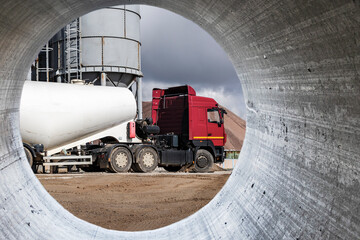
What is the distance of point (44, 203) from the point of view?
2.97 meters

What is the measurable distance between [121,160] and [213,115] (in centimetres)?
399

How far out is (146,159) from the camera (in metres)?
14.3

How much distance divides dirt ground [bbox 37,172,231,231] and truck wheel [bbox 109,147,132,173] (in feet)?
5.50

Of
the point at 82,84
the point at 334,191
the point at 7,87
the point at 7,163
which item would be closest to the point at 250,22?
the point at 334,191

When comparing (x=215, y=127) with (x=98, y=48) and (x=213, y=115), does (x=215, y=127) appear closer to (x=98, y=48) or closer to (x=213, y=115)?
(x=213, y=115)

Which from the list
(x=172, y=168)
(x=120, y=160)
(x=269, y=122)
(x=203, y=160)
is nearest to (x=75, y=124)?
(x=120, y=160)

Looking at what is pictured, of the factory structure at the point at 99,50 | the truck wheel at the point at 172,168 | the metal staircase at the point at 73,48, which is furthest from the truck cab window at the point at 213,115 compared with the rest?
the metal staircase at the point at 73,48

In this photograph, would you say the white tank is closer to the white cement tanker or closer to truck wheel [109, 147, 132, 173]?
the white cement tanker

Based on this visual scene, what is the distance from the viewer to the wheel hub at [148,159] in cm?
1425

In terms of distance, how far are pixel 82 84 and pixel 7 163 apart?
36.1ft

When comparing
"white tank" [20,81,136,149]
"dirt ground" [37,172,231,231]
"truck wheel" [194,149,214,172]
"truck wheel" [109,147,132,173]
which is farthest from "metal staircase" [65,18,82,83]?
"dirt ground" [37,172,231,231]

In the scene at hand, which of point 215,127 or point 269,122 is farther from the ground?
point 269,122

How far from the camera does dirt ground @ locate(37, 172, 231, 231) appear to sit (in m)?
5.70

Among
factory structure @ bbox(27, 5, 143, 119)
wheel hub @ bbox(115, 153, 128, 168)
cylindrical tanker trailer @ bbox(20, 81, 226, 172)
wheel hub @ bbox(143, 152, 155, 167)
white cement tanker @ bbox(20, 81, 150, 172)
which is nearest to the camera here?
white cement tanker @ bbox(20, 81, 150, 172)
